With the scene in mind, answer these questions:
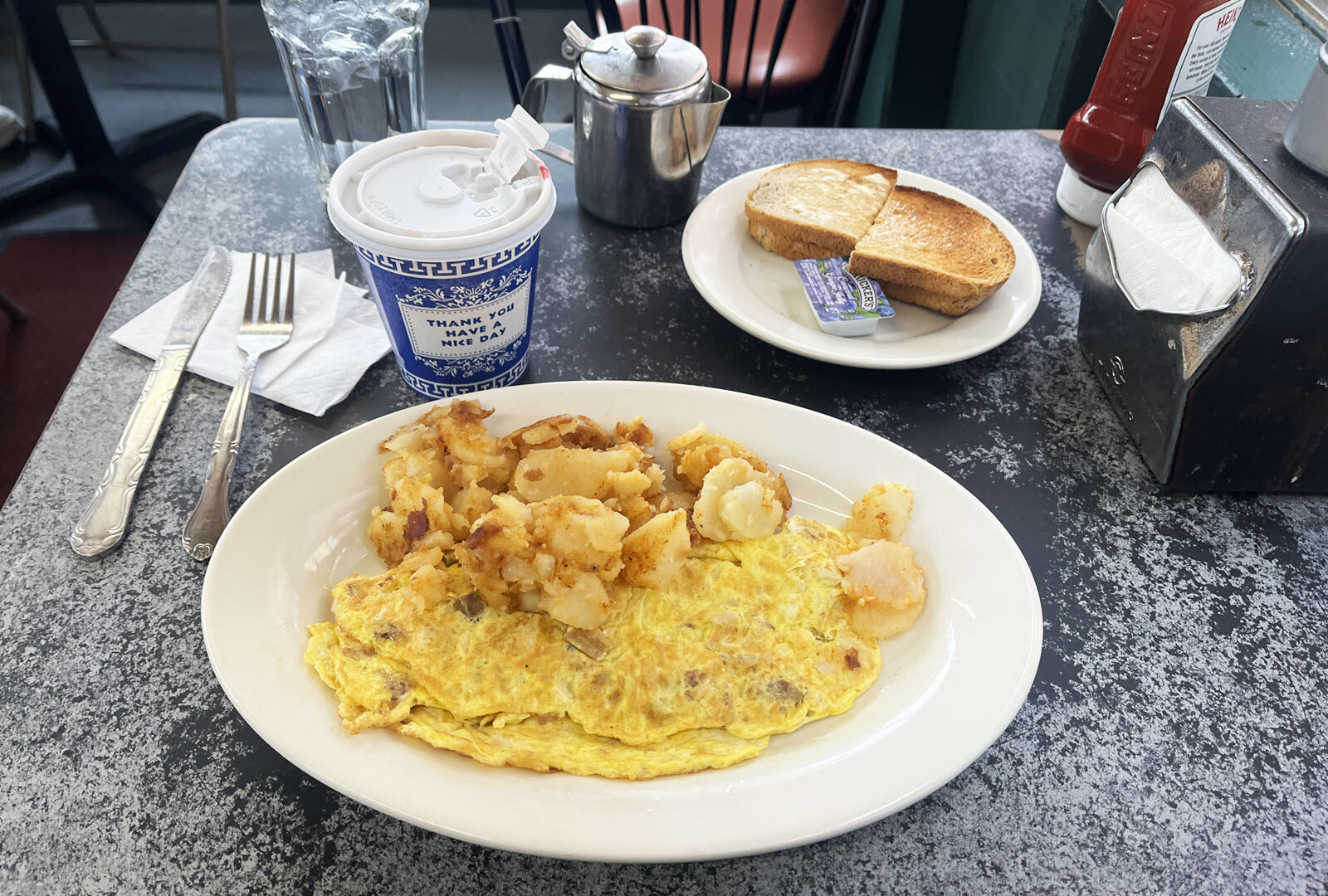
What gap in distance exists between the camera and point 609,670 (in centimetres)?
99

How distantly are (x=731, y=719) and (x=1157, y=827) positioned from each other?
1.59 ft

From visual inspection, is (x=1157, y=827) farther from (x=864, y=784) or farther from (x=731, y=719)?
(x=731, y=719)

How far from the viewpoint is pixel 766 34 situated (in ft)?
9.50

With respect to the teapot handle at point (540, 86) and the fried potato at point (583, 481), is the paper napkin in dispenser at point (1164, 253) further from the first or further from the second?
the teapot handle at point (540, 86)

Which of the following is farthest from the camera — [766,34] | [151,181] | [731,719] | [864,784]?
[151,181]

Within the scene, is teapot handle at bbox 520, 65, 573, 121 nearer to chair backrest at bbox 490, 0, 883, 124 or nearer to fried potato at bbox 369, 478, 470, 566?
fried potato at bbox 369, 478, 470, 566

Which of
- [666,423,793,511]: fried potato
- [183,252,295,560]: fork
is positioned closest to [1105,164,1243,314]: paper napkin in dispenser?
[666,423,793,511]: fried potato

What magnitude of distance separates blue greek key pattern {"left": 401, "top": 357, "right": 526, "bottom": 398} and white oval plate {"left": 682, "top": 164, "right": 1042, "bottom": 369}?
15.1 inches

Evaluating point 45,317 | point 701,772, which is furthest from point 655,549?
point 45,317

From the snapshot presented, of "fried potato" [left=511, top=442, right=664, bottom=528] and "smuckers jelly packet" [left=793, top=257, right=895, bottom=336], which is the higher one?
"fried potato" [left=511, top=442, right=664, bottom=528]

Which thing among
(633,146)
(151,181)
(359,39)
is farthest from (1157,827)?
(151,181)

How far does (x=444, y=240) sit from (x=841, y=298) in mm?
714

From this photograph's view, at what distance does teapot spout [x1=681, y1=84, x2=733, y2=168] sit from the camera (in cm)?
155

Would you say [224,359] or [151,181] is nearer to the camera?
[224,359]
